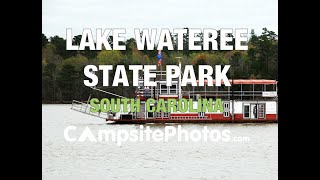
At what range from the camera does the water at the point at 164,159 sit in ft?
47.9

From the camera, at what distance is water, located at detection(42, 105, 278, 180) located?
14.6 metres

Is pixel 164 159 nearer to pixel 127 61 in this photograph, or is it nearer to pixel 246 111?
pixel 246 111

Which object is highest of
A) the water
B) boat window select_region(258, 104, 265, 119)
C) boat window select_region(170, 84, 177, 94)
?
boat window select_region(170, 84, 177, 94)

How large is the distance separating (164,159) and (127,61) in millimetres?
17272

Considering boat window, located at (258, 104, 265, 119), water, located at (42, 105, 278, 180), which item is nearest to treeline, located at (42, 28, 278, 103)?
boat window, located at (258, 104, 265, 119)

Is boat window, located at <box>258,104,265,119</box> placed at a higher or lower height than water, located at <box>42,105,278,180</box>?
higher

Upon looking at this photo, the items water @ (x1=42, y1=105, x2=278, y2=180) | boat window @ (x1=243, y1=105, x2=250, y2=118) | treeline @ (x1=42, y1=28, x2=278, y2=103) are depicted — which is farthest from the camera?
treeline @ (x1=42, y1=28, x2=278, y2=103)

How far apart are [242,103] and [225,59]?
9.10 m

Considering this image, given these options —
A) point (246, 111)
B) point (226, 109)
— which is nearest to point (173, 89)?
point (226, 109)

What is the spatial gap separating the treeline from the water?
27.6 feet

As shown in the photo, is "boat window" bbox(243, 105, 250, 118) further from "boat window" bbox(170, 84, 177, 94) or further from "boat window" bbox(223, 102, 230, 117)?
"boat window" bbox(170, 84, 177, 94)
